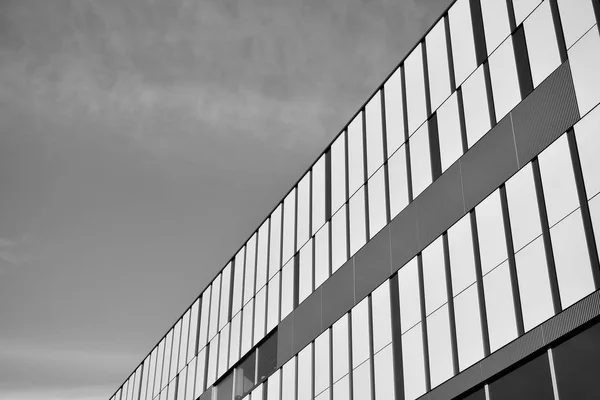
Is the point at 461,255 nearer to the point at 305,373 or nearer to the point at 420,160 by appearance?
the point at 420,160

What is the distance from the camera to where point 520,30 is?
82.4ft

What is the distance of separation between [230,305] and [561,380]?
27392 millimetres

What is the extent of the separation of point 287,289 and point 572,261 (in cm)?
1947

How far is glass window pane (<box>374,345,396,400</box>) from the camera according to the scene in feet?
89.9

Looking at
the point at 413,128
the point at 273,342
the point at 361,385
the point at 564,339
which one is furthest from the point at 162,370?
the point at 564,339

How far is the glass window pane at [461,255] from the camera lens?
24656mm

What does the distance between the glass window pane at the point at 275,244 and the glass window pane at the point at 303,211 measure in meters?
2.37

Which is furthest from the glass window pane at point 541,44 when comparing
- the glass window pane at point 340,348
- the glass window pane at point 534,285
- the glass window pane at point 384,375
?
the glass window pane at point 340,348

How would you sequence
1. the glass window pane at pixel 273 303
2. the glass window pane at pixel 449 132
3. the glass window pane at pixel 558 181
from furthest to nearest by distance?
1. the glass window pane at pixel 273 303
2. the glass window pane at pixel 449 132
3. the glass window pane at pixel 558 181

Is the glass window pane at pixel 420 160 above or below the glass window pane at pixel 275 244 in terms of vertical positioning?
below

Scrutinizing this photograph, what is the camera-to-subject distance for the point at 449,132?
2769 cm

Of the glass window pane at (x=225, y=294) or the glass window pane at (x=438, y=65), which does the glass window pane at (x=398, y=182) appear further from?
the glass window pane at (x=225, y=294)

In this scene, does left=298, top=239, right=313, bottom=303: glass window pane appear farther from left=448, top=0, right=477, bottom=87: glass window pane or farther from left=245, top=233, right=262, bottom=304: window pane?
left=448, top=0, right=477, bottom=87: glass window pane

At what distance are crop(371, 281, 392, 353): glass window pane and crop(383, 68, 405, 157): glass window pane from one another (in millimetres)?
5583
